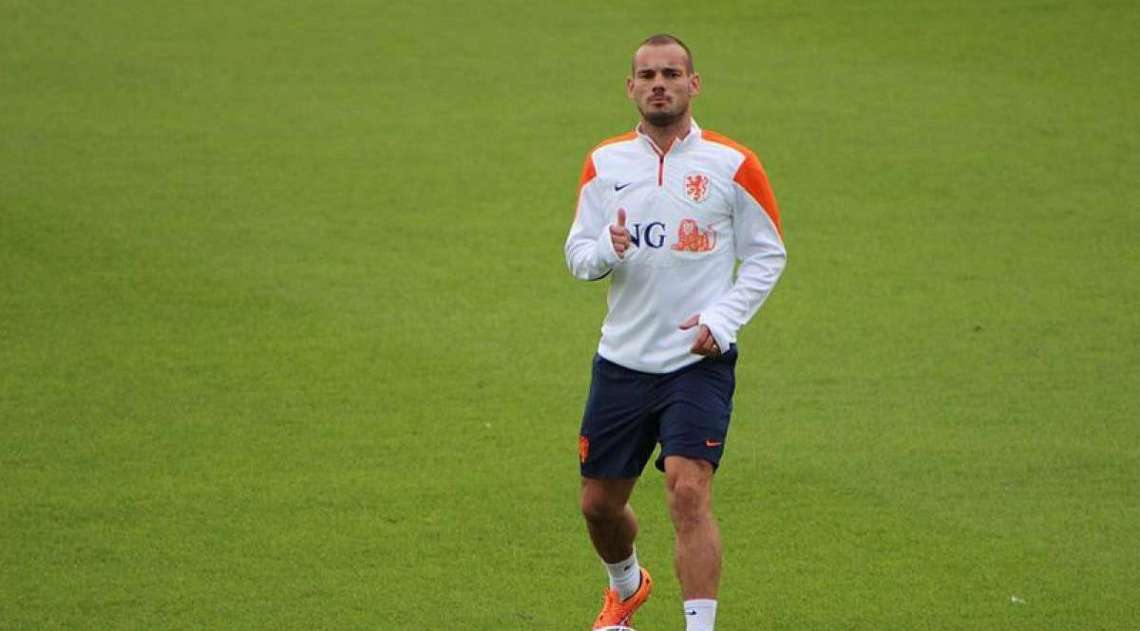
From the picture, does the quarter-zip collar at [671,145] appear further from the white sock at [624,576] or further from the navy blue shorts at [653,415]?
the white sock at [624,576]

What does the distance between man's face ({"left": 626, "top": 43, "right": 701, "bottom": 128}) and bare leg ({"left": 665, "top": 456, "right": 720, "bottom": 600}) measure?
117cm

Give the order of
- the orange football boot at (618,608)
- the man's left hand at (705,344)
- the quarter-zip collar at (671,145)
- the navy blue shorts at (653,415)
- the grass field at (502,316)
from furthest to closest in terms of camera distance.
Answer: the grass field at (502,316) → the orange football boot at (618,608) → the quarter-zip collar at (671,145) → the navy blue shorts at (653,415) → the man's left hand at (705,344)

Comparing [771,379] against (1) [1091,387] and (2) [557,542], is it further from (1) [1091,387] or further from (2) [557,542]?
(2) [557,542]

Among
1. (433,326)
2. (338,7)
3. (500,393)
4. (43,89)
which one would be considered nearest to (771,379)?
(500,393)

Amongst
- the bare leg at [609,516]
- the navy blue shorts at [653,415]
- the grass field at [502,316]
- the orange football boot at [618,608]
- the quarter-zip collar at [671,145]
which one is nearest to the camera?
the navy blue shorts at [653,415]

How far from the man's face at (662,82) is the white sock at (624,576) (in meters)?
1.61

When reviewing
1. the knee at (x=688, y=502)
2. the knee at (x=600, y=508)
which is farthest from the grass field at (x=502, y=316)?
the knee at (x=688, y=502)

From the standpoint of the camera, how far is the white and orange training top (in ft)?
19.3

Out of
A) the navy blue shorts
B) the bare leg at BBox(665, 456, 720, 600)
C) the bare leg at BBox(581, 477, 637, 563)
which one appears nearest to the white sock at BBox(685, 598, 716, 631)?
the bare leg at BBox(665, 456, 720, 600)

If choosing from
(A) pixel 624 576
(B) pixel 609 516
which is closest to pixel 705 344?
(B) pixel 609 516

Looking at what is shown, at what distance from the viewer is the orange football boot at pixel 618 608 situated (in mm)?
6363

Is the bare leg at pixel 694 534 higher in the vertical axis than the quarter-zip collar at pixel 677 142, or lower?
lower

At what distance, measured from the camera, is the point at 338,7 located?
18.5 meters

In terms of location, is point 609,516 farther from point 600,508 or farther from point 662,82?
point 662,82
